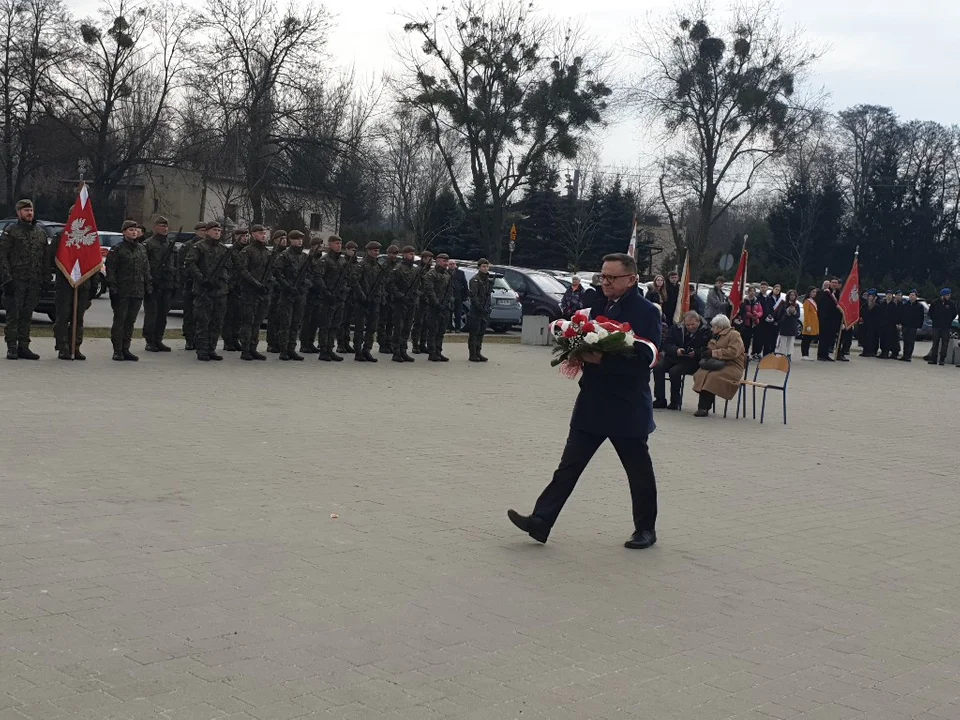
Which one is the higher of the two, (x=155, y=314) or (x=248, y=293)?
(x=248, y=293)

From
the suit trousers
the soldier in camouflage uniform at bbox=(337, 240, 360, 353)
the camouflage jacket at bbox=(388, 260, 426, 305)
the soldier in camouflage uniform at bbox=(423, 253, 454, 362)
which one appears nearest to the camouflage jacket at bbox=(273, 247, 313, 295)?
the soldier in camouflage uniform at bbox=(337, 240, 360, 353)

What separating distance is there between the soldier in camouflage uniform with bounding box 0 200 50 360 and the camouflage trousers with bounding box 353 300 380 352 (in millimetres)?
5569

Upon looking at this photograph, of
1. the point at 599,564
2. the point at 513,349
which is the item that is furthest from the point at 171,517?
the point at 513,349

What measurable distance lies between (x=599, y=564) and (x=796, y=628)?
1.47 meters

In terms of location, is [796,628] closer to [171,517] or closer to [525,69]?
[171,517]

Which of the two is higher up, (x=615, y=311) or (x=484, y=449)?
(x=615, y=311)

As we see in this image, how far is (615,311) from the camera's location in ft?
25.5

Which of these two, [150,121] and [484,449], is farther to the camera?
[150,121]

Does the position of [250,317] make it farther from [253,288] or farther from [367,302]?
[367,302]

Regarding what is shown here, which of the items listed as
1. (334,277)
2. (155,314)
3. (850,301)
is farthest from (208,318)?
(850,301)

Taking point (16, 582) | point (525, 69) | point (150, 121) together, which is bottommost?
point (16, 582)

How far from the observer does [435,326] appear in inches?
861

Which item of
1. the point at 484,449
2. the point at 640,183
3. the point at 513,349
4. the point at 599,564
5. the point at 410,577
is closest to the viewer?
the point at 410,577

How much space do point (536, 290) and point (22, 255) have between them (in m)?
17.9
